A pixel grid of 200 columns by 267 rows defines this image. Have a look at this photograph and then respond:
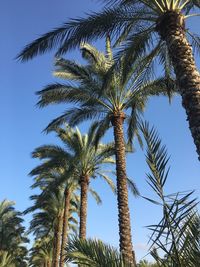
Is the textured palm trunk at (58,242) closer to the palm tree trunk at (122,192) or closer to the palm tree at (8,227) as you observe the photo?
the palm tree at (8,227)

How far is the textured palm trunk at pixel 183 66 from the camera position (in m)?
7.79

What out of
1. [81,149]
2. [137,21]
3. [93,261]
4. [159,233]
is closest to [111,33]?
[137,21]

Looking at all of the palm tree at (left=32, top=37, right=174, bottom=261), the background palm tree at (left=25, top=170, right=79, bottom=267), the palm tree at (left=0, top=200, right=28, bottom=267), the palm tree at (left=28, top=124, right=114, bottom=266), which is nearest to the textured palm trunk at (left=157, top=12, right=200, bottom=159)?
the palm tree at (left=32, top=37, right=174, bottom=261)

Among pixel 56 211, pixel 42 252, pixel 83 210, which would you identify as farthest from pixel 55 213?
pixel 42 252

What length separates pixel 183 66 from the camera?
340 inches

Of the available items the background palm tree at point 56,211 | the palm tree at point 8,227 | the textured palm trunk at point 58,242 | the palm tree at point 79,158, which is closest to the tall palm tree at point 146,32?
the palm tree at point 79,158

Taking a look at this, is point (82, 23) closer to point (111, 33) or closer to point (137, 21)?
point (111, 33)

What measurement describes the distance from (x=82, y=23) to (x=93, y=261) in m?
7.29

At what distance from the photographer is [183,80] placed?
27.8ft

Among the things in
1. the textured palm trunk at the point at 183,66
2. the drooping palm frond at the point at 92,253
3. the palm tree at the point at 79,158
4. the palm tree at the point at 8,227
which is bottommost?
the drooping palm frond at the point at 92,253

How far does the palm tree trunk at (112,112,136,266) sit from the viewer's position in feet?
45.7

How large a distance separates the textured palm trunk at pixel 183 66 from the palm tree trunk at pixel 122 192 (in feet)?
22.2

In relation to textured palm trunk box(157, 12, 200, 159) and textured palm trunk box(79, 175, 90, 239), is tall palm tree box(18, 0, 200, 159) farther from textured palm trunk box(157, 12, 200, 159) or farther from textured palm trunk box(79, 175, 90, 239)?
textured palm trunk box(79, 175, 90, 239)

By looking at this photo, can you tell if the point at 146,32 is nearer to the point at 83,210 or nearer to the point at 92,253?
the point at 92,253
